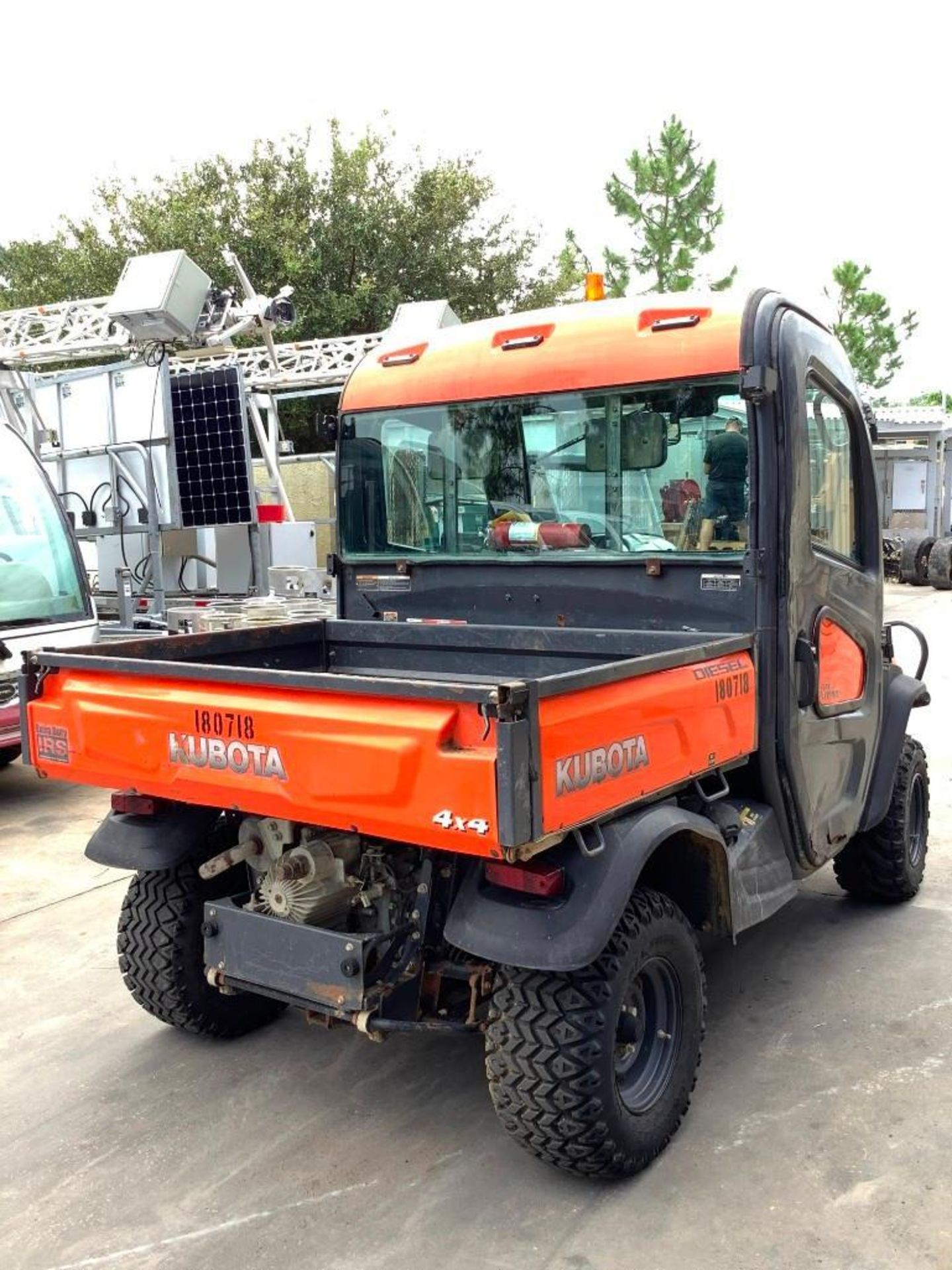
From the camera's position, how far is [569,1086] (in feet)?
8.73

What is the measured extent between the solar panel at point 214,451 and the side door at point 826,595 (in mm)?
6935

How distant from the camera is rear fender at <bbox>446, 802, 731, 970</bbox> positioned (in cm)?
253

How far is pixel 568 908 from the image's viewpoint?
8.51 feet

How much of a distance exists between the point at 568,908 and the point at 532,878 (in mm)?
110

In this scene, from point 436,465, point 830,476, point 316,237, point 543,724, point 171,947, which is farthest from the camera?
point 316,237

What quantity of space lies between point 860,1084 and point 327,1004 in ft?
5.42

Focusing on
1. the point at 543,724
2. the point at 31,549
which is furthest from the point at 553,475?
the point at 31,549

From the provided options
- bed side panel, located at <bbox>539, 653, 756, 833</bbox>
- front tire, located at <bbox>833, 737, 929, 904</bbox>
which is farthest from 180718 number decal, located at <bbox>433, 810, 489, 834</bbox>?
front tire, located at <bbox>833, 737, 929, 904</bbox>

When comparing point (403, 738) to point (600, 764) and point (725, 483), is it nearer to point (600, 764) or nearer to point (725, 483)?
point (600, 764)

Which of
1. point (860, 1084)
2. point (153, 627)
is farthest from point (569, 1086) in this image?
point (153, 627)

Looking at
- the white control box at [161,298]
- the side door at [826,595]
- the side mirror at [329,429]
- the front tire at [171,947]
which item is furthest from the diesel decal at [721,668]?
the white control box at [161,298]

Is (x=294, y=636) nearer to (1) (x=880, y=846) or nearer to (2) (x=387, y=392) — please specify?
(2) (x=387, y=392)

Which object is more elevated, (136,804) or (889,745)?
(136,804)

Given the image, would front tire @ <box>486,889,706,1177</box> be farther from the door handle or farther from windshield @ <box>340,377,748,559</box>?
windshield @ <box>340,377,748,559</box>
